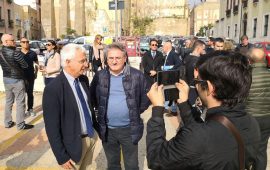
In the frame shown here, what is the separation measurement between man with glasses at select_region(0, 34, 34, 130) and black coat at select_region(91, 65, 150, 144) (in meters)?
3.01

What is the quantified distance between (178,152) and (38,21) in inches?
2128

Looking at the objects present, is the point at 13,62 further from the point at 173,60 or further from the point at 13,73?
the point at 173,60

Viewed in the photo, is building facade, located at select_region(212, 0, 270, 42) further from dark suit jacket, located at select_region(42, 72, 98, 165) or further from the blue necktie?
Answer: dark suit jacket, located at select_region(42, 72, 98, 165)

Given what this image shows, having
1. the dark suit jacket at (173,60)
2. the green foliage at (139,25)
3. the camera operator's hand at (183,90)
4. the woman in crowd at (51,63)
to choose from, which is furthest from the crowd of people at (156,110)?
the green foliage at (139,25)

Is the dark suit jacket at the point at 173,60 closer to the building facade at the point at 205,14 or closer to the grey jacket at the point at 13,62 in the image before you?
the grey jacket at the point at 13,62

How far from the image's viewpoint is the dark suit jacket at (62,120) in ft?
8.52

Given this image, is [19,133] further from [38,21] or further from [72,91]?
[38,21]

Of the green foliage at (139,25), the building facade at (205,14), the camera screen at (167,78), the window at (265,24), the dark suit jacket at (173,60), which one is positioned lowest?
the dark suit jacket at (173,60)

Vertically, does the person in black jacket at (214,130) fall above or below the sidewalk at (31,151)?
above

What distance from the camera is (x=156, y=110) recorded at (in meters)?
1.73

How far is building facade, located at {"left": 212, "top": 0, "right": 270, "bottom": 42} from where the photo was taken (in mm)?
28444

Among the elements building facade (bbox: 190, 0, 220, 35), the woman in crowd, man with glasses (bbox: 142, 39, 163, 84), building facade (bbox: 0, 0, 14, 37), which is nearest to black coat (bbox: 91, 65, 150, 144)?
the woman in crowd

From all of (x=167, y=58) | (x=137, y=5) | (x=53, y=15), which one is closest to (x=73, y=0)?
(x=53, y=15)

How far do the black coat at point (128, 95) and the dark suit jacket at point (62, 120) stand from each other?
18.8 inches
